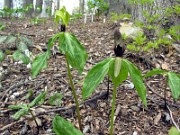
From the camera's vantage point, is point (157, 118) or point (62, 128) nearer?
point (62, 128)

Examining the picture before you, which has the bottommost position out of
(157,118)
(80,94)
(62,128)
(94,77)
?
(157,118)

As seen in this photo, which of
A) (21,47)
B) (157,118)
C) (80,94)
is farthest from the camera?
(21,47)

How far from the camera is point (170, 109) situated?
1.71 meters

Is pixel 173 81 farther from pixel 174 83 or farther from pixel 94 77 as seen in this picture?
pixel 94 77

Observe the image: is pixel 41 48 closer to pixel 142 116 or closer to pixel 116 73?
pixel 142 116

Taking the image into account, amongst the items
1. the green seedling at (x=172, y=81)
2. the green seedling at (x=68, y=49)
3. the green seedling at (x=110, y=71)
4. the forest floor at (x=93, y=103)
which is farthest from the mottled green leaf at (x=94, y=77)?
the forest floor at (x=93, y=103)

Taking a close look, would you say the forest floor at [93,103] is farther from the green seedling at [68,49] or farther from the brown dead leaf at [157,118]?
the green seedling at [68,49]

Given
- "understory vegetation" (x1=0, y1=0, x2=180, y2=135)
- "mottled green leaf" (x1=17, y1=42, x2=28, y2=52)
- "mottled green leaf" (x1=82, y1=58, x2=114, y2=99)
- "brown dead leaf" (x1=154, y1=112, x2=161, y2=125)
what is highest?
"mottled green leaf" (x1=17, y1=42, x2=28, y2=52)

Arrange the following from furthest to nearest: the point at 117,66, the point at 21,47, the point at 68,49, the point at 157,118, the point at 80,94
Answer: the point at 21,47
the point at 80,94
the point at 157,118
the point at 68,49
the point at 117,66

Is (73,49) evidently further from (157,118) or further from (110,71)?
(157,118)

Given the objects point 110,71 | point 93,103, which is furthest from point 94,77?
point 93,103

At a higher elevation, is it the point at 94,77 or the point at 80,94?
the point at 94,77

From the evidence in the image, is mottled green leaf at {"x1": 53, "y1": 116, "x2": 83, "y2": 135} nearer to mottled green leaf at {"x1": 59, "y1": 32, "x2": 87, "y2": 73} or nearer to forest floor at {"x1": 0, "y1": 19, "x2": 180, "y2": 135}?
mottled green leaf at {"x1": 59, "y1": 32, "x2": 87, "y2": 73}

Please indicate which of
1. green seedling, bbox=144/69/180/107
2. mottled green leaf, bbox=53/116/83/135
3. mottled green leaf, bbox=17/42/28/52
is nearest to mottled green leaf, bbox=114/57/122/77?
mottled green leaf, bbox=53/116/83/135
